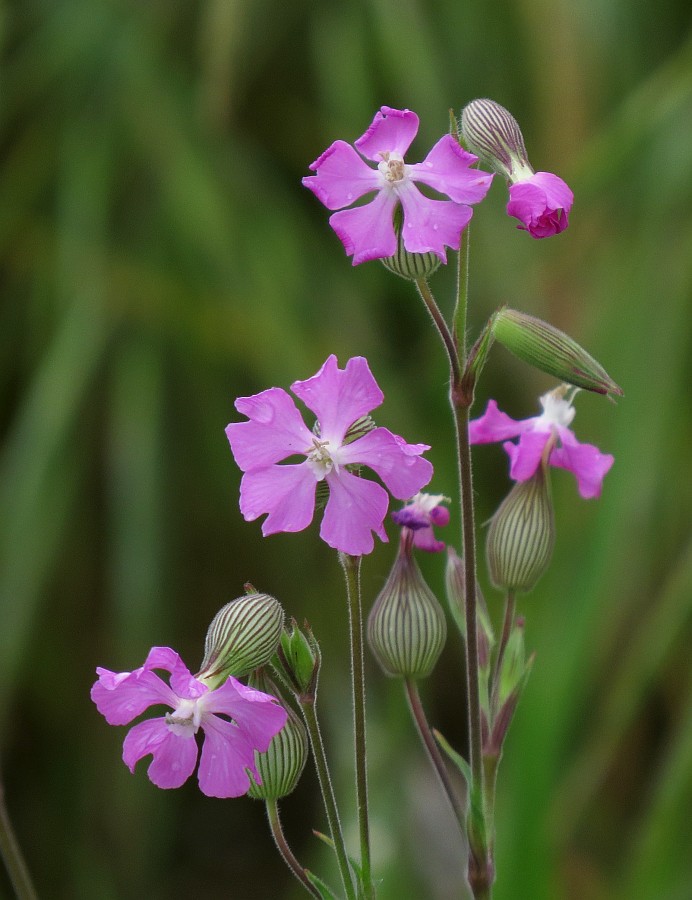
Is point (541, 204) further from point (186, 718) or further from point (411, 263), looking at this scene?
point (186, 718)

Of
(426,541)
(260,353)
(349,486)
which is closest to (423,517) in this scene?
(426,541)

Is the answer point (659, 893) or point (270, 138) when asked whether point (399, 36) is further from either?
point (659, 893)

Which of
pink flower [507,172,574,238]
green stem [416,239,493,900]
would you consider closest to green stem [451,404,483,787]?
green stem [416,239,493,900]

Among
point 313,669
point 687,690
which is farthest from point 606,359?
point 313,669

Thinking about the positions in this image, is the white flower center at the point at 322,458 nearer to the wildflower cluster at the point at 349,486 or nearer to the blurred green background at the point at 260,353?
the wildflower cluster at the point at 349,486

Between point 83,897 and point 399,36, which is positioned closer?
point 83,897

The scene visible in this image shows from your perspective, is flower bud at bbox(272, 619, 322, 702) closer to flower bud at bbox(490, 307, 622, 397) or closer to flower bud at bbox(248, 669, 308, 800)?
flower bud at bbox(248, 669, 308, 800)
